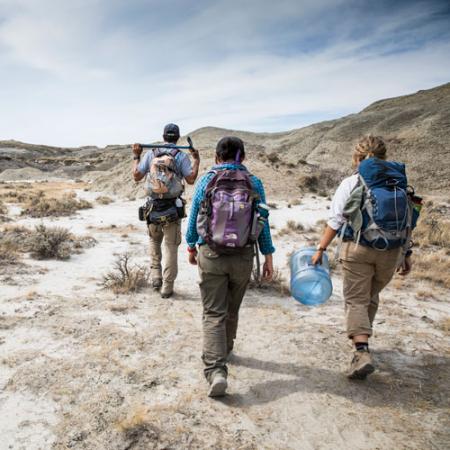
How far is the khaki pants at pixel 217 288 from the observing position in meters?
2.88

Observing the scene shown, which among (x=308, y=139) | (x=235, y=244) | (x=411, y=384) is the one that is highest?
(x=308, y=139)

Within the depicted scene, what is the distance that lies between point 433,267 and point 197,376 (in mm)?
5395

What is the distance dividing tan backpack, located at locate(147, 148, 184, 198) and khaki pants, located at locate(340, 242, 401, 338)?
2.37 metres

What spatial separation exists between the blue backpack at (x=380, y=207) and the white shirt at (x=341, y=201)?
0.22ft

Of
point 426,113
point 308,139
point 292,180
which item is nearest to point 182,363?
point 292,180

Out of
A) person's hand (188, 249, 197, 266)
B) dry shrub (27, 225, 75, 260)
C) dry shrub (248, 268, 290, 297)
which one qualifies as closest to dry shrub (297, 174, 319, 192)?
dry shrub (248, 268, 290, 297)

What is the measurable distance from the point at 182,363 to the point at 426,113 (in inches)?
1407

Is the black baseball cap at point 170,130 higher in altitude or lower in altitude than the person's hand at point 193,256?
higher

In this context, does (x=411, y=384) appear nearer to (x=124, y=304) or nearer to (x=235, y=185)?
(x=235, y=185)

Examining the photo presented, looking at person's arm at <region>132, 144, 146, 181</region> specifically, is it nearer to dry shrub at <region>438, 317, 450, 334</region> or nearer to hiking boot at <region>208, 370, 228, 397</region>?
hiking boot at <region>208, 370, 228, 397</region>

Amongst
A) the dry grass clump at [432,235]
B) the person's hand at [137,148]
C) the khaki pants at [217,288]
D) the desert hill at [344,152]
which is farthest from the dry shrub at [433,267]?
the desert hill at [344,152]

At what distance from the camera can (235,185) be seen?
2.79 meters

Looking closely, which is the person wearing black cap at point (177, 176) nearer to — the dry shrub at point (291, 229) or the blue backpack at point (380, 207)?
the blue backpack at point (380, 207)

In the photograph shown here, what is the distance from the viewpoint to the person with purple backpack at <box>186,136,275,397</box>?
2.73 metres
